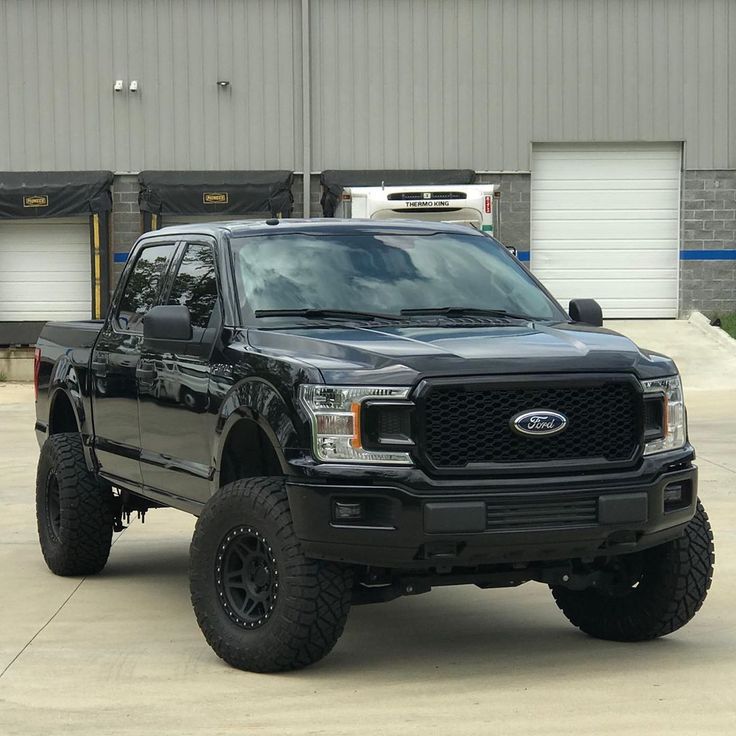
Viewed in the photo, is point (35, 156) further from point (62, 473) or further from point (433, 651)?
point (433, 651)

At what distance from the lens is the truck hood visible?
592 centimetres

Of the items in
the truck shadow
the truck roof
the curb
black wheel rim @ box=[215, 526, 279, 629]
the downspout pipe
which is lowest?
the curb

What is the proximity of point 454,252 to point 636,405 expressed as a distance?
1738 millimetres

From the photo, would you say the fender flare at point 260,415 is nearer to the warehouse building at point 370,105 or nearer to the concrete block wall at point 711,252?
the warehouse building at point 370,105

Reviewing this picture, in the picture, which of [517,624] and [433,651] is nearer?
[433,651]

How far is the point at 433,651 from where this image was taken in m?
6.75

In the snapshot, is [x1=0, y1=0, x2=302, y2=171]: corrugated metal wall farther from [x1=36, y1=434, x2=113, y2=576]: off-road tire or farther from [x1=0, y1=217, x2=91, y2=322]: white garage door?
Answer: [x1=36, y1=434, x2=113, y2=576]: off-road tire

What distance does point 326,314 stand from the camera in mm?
6988

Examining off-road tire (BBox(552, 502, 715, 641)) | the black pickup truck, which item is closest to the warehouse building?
the black pickup truck

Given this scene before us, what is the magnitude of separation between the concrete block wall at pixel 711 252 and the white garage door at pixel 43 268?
11.8 m

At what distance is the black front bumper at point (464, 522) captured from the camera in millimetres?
5785

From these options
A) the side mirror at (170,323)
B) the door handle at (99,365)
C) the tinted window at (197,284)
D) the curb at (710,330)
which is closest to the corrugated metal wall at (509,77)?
the curb at (710,330)

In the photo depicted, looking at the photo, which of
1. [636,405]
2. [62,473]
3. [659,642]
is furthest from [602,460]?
[62,473]

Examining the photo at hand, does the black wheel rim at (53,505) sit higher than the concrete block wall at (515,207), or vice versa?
the concrete block wall at (515,207)
